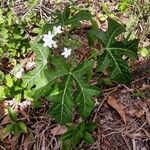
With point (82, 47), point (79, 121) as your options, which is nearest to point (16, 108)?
point (79, 121)

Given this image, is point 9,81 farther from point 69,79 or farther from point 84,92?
point 84,92

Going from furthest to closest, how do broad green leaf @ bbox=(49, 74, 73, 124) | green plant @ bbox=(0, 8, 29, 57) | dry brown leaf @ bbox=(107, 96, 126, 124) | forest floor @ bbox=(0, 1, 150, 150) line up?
1. green plant @ bbox=(0, 8, 29, 57)
2. dry brown leaf @ bbox=(107, 96, 126, 124)
3. forest floor @ bbox=(0, 1, 150, 150)
4. broad green leaf @ bbox=(49, 74, 73, 124)

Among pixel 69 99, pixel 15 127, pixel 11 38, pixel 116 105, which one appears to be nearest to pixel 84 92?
pixel 69 99

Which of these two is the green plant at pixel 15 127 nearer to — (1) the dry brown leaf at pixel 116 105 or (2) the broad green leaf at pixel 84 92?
(2) the broad green leaf at pixel 84 92

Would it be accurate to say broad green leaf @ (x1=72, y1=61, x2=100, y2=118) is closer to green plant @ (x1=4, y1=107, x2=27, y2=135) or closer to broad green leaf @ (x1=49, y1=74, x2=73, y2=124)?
broad green leaf @ (x1=49, y1=74, x2=73, y2=124)

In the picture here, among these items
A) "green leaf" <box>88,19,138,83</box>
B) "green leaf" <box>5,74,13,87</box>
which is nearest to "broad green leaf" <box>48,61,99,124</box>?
"green leaf" <box>88,19,138,83</box>

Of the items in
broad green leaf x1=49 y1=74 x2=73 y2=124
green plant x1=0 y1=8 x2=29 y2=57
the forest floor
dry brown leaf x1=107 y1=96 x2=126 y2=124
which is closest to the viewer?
broad green leaf x1=49 y1=74 x2=73 y2=124

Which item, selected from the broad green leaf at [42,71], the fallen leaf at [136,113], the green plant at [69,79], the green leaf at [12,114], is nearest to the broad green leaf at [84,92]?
the green plant at [69,79]
